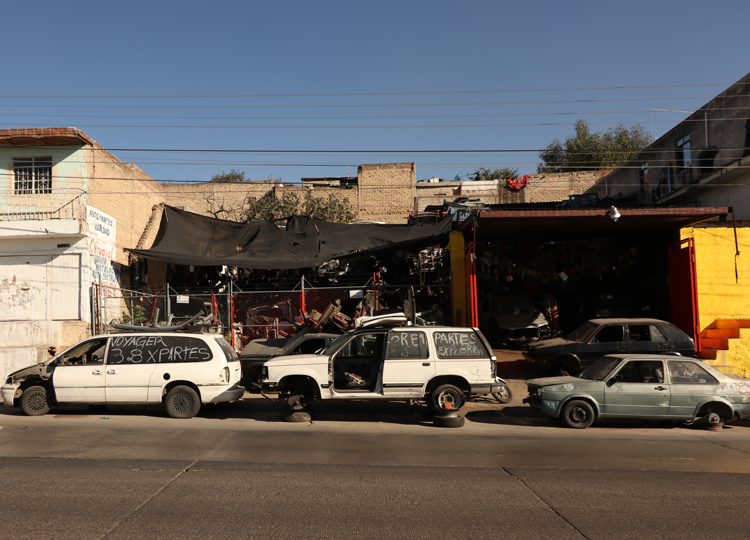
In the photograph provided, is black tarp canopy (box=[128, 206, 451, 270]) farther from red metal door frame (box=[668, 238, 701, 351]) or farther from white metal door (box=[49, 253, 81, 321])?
red metal door frame (box=[668, 238, 701, 351])

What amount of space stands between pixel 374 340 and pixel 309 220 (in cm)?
951

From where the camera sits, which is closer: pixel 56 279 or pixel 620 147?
pixel 56 279

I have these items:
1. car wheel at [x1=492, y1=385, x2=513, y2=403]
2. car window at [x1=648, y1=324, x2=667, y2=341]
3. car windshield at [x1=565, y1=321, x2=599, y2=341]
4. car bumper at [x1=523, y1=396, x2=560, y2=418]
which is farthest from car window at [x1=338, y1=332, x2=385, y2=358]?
car window at [x1=648, y1=324, x2=667, y2=341]

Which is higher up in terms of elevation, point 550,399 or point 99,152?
point 99,152

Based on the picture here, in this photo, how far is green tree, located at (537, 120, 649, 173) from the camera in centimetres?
4441

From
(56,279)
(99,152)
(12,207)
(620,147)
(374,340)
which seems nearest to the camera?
(374,340)

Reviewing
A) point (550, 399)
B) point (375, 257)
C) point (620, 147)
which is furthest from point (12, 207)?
point (620, 147)

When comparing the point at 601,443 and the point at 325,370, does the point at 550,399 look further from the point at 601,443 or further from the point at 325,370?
the point at 325,370

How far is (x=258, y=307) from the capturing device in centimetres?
1756

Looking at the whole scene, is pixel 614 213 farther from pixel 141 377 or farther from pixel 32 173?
Result: pixel 32 173

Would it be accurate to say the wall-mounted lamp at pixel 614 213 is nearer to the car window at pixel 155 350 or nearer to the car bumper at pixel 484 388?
the car bumper at pixel 484 388

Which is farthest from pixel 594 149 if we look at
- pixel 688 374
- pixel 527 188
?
pixel 688 374

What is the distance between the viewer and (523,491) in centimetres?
610

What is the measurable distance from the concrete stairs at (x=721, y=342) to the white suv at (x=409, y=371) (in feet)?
24.1
